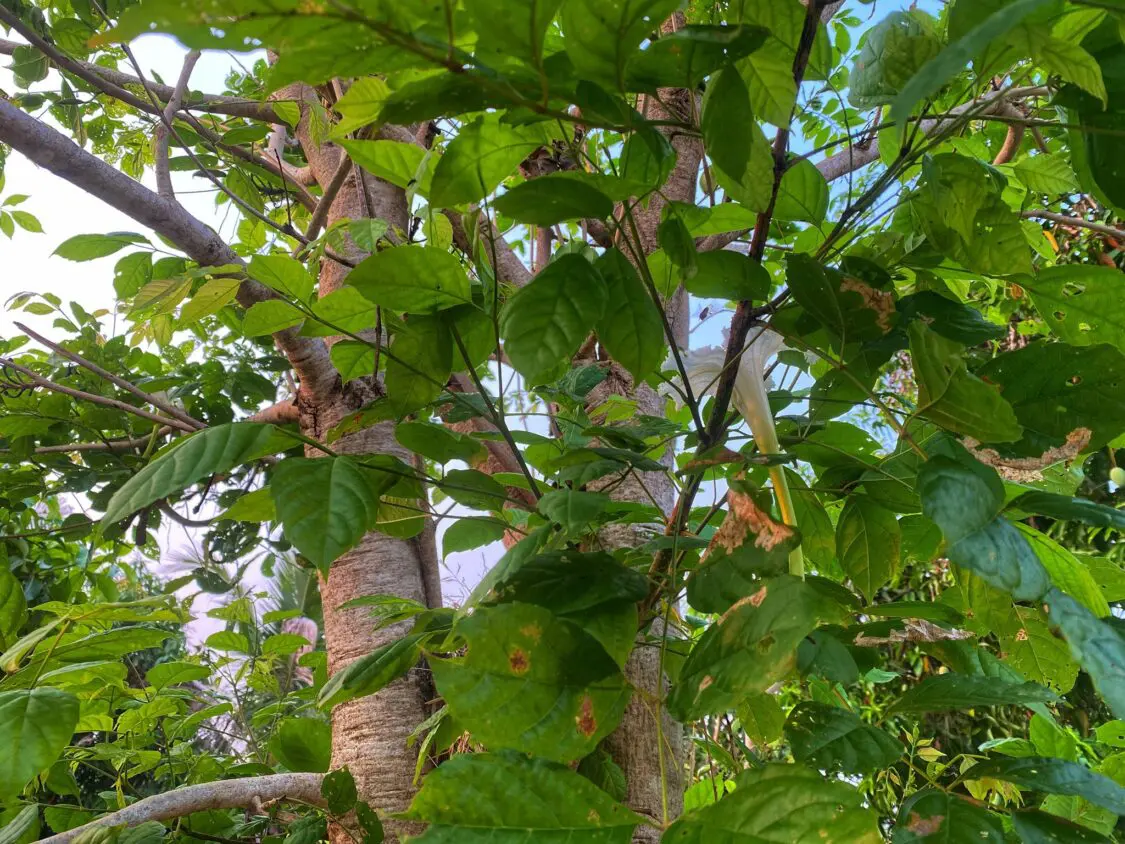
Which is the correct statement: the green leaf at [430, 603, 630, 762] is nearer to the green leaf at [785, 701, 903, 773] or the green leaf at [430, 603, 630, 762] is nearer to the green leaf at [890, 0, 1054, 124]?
the green leaf at [785, 701, 903, 773]

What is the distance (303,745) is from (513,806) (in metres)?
0.62

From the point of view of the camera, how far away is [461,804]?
0.29 metres

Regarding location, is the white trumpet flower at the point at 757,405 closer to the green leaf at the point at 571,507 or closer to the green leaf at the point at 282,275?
the green leaf at the point at 571,507

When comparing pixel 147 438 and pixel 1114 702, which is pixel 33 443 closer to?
pixel 147 438

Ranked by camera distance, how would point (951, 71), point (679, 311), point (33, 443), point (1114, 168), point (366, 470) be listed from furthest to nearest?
point (33, 443)
point (679, 311)
point (366, 470)
point (1114, 168)
point (951, 71)

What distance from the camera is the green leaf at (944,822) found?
334 mm

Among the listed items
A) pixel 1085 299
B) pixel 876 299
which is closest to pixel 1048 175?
pixel 1085 299

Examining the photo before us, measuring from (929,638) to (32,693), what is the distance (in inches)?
23.9

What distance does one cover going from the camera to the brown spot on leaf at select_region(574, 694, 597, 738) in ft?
1.07

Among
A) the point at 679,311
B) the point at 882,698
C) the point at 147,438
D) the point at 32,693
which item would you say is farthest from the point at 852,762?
the point at 882,698

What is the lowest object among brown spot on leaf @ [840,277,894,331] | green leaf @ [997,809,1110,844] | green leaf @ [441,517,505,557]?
green leaf @ [997,809,1110,844]

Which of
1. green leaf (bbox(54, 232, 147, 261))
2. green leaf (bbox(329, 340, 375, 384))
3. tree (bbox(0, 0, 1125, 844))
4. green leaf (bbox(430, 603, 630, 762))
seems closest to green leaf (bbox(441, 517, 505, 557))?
tree (bbox(0, 0, 1125, 844))

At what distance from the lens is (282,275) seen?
52 centimetres

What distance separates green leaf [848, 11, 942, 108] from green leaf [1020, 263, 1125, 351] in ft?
0.43
